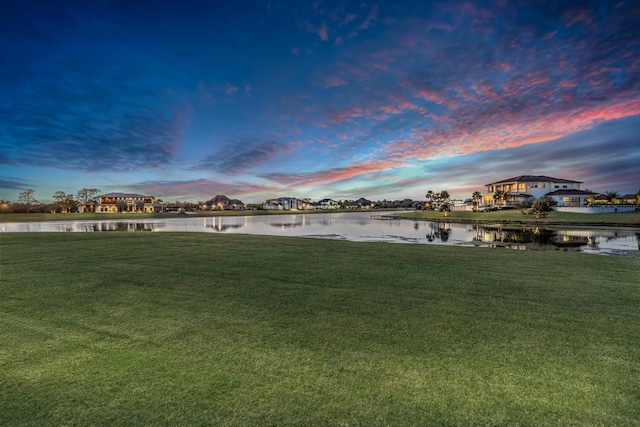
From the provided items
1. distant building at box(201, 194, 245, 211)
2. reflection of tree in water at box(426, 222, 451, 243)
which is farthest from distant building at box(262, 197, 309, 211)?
reflection of tree in water at box(426, 222, 451, 243)

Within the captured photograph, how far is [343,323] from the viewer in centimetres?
468

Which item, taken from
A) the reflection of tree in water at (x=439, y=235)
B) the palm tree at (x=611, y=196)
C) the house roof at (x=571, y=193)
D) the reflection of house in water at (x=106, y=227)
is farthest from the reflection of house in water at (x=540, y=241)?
the palm tree at (x=611, y=196)

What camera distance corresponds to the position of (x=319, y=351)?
374cm

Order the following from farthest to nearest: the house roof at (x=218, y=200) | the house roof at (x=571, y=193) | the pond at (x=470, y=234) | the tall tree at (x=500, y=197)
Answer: the house roof at (x=218, y=200) < the tall tree at (x=500, y=197) < the house roof at (x=571, y=193) < the pond at (x=470, y=234)

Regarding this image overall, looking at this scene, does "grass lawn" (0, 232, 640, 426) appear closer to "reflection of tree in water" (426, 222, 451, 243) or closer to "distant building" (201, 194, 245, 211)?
"reflection of tree in water" (426, 222, 451, 243)

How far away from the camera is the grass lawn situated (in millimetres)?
2697

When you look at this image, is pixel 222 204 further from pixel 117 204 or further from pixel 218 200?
pixel 117 204

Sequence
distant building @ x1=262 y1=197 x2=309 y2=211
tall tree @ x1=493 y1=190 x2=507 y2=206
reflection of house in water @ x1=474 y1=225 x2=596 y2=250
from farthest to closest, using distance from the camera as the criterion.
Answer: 1. distant building @ x1=262 y1=197 x2=309 y2=211
2. tall tree @ x1=493 y1=190 x2=507 y2=206
3. reflection of house in water @ x1=474 y1=225 x2=596 y2=250

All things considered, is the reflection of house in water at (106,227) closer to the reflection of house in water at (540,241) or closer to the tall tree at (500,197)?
the reflection of house in water at (540,241)

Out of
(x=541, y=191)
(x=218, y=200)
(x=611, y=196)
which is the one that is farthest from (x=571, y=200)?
(x=218, y=200)

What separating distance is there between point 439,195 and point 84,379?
4512 inches

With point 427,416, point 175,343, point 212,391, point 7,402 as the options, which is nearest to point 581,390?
point 427,416

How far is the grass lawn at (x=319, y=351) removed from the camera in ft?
8.85

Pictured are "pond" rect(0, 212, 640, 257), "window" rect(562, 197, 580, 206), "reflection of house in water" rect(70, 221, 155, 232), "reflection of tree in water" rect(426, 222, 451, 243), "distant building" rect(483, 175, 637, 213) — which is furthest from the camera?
"distant building" rect(483, 175, 637, 213)
